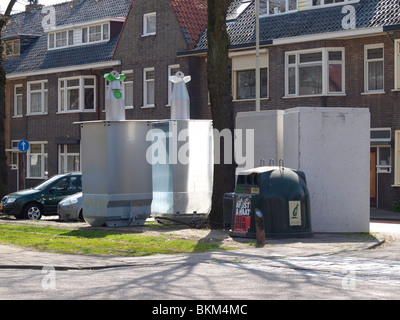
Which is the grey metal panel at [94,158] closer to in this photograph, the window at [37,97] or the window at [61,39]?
the window at [61,39]

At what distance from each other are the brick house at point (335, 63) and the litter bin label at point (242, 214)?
47.7 ft

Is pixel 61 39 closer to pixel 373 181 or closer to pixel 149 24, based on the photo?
pixel 149 24

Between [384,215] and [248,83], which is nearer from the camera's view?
[384,215]

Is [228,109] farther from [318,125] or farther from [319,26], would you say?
[319,26]

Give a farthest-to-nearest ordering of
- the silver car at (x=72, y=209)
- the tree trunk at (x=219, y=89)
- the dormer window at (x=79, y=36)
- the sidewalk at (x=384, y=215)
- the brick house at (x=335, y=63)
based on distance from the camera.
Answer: the dormer window at (x=79, y=36) < the brick house at (x=335, y=63) < the sidewalk at (x=384, y=215) < the silver car at (x=72, y=209) < the tree trunk at (x=219, y=89)

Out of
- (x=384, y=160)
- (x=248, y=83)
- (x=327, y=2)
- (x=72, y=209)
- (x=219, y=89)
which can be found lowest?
(x=72, y=209)

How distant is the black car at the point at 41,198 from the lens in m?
26.0

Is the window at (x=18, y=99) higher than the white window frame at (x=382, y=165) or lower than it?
higher

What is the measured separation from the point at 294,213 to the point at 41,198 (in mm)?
12469

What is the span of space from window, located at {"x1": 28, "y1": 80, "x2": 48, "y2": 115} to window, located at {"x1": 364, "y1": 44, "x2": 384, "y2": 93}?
70.2 ft

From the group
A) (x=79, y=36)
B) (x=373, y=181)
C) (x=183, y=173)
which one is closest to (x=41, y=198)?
(x=183, y=173)

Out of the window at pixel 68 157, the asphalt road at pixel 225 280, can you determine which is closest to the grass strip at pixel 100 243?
the asphalt road at pixel 225 280

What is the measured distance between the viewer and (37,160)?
45812 mm

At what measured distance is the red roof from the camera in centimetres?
3762
